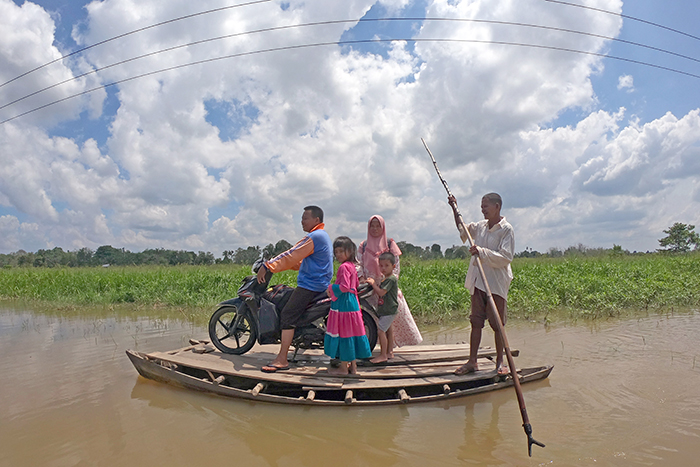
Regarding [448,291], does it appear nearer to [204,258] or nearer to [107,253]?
[204,258]

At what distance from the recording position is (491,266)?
14.7 feet

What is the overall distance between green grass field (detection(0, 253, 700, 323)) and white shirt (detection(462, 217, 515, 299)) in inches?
180

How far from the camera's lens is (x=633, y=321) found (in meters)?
8.40

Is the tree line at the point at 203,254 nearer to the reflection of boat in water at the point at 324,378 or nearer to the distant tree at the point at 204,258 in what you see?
the distant tree at the point at 204,258

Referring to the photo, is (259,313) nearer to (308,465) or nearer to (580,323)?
(308,465)

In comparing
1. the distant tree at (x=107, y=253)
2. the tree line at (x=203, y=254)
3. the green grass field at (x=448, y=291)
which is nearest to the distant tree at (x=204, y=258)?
the tree line at (x=203, y=254)

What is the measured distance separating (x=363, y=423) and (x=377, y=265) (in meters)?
1.95

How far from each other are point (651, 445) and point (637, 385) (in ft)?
5.06

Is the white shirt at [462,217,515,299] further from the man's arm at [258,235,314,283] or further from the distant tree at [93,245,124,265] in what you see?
the distant tree at [93,245,124,265]

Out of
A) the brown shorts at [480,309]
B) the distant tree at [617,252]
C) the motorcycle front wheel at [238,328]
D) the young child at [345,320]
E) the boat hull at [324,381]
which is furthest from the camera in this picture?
the distant tree at [617,252]

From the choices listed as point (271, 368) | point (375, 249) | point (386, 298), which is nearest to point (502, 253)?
point (386, 298)

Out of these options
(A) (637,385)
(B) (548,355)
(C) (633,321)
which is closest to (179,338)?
(B) (548,355)

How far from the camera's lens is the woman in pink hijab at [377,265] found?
5.32 m

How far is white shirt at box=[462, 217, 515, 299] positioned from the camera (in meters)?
4.35
